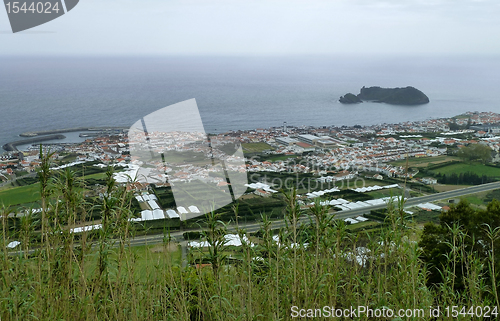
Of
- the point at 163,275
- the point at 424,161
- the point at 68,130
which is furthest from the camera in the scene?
the point at 68,130

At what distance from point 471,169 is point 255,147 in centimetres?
695

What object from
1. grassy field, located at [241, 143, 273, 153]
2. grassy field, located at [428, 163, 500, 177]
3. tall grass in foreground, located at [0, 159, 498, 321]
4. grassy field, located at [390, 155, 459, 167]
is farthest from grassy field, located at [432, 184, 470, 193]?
tall grass in foreground, located at [0, 159, 498, 321]

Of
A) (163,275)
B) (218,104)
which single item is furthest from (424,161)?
(218,104)

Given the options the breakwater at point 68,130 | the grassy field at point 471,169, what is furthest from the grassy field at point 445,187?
the breakwater at point 68,130

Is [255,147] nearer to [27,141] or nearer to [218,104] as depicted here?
[27,141]

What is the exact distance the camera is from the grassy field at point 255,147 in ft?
42.4

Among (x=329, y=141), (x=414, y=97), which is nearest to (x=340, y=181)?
(x=329, y=141)

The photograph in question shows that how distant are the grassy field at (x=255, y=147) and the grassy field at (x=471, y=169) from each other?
5.73 metres

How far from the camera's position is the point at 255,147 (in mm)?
13398

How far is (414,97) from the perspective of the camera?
1069 inches

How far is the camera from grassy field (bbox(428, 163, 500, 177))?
1026 centimetres

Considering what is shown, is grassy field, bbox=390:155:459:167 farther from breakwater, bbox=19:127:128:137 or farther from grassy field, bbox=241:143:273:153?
breakwater, bbox=19:127:128:137

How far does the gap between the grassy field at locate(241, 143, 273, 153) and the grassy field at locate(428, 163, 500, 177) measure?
225 inches

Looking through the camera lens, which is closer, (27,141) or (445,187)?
(445,187)
